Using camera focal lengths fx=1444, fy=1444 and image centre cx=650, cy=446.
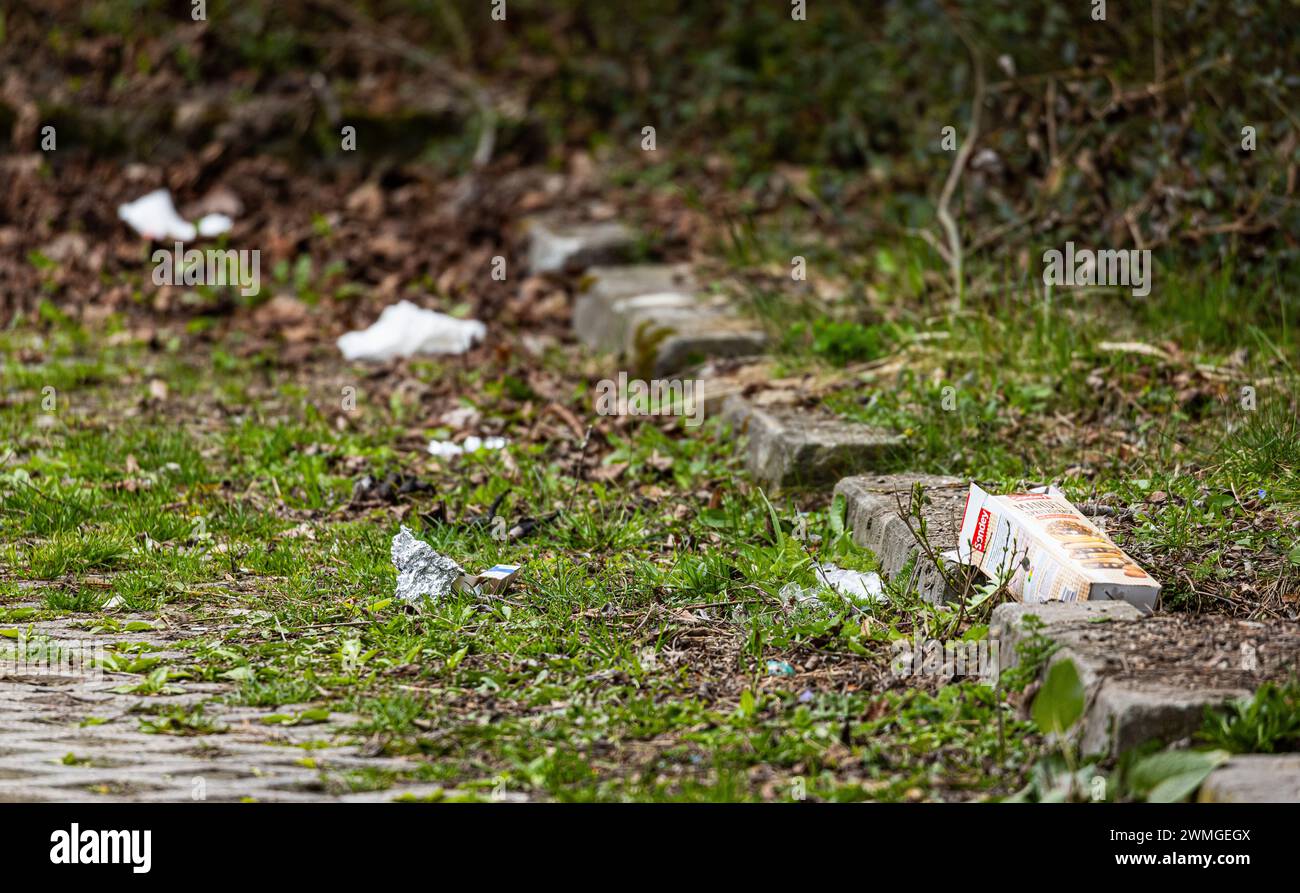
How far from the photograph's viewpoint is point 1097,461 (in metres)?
→ 4.58

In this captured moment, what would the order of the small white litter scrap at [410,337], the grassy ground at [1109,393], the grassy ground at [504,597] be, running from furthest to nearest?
the small white litter scrap at [410,337], the grassy ground at [1109,393], the grassy ground at [504,597]

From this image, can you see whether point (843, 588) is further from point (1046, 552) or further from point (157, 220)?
point (157, 220)

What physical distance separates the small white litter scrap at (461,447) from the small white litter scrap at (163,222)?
3160 millimetres

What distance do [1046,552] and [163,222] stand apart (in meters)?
5.80

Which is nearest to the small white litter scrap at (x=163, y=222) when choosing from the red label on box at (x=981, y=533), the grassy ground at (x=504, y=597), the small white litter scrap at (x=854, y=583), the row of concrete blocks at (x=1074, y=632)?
the grassy ground at (x=504, y=597)

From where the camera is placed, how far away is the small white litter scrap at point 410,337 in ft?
21.7

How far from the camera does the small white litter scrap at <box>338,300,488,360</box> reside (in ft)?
21.7

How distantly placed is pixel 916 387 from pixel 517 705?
2303 millimetres

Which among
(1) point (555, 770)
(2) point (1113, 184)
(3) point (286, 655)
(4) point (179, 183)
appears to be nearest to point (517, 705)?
(1) point (555, 770)

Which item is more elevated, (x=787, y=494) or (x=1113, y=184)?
(x=1113, y=184)

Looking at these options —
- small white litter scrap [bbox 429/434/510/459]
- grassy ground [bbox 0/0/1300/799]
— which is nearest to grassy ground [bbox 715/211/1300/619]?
grassy ground [bbox 0/0/1300/799]

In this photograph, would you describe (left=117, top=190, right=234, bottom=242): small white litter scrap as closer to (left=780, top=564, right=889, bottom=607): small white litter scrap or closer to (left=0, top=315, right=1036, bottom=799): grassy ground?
(left=0, top=315, right=1036, bottom=799): grassy ground

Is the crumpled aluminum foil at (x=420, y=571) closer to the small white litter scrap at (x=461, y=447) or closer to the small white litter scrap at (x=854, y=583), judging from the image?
the small white litter scrap at (x=854, y=583)
